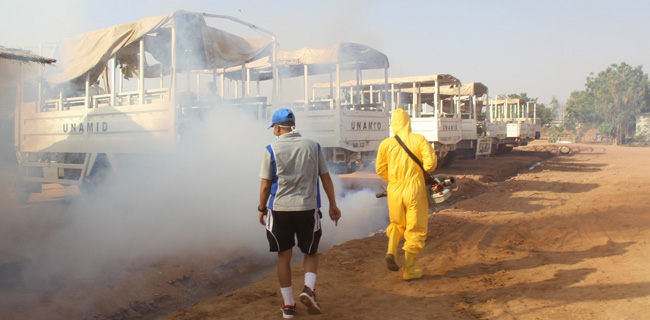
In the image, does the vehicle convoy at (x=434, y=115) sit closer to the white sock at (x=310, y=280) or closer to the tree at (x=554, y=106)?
the white sock at (x=310, y=280)

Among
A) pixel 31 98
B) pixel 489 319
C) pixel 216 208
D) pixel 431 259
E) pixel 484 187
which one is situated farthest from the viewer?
pixel 484 187

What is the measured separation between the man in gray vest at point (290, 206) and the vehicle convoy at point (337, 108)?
4.78 metres

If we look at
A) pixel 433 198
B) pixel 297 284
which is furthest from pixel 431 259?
pixel 297 284

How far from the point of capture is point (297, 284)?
4383 mm

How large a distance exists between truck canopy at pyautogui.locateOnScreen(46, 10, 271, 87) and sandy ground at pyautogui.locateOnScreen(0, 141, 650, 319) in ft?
9.36

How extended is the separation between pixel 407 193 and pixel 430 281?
85 cm

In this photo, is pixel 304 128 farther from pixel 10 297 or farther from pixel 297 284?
pixel 10 297

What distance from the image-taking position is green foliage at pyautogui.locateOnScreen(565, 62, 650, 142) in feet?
143

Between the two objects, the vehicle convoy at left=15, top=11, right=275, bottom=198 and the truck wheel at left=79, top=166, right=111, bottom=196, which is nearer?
the vehicle convoy at left=15, top=11, right=275, bottom=198

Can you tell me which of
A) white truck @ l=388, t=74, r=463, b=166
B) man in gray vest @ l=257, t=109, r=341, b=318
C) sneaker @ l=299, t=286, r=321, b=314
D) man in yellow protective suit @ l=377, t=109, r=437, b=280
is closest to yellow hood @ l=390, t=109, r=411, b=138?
man in yellow protective suit @ l=377, t=109, r=437, b=280

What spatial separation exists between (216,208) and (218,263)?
1993 millimetres

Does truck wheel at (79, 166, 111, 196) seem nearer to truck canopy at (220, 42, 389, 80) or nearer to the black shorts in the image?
truck canopy at (220, 42, 389, 80)

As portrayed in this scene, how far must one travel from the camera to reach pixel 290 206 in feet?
11.3

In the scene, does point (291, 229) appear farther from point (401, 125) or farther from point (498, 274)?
point (498, 274)
